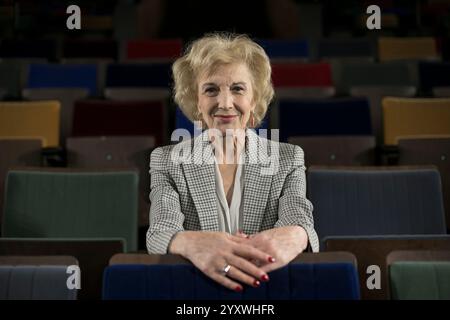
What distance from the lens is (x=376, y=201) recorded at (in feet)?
1.58

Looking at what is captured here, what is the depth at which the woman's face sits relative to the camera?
1.25 feet

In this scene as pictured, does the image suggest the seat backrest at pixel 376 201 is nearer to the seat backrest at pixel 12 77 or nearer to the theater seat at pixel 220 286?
the theater seat at pixel 220 286

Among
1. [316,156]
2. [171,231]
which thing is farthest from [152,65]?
[171,231]

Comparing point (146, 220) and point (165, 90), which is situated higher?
point (165, 90)

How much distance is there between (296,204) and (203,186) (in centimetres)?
6

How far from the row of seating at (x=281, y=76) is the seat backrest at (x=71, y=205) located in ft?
1.30

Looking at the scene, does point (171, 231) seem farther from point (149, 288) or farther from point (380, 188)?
point (380, 188)

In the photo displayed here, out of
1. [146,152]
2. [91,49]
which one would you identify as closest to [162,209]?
[146,152]

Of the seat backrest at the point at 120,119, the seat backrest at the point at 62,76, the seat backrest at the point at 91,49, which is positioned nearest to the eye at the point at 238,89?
the seat backrest at the point at 120,119

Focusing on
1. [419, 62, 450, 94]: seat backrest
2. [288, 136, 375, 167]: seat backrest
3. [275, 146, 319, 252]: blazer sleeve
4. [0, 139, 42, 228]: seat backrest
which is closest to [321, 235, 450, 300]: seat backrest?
[275, 146, 319, 252]: blazer sleeve

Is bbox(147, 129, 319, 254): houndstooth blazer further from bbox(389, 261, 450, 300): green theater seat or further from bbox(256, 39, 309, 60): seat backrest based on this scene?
bbox(256, 39, 309, 60): seat backrest

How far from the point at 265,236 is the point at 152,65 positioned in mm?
653

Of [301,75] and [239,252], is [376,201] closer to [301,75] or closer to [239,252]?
[239,252]
